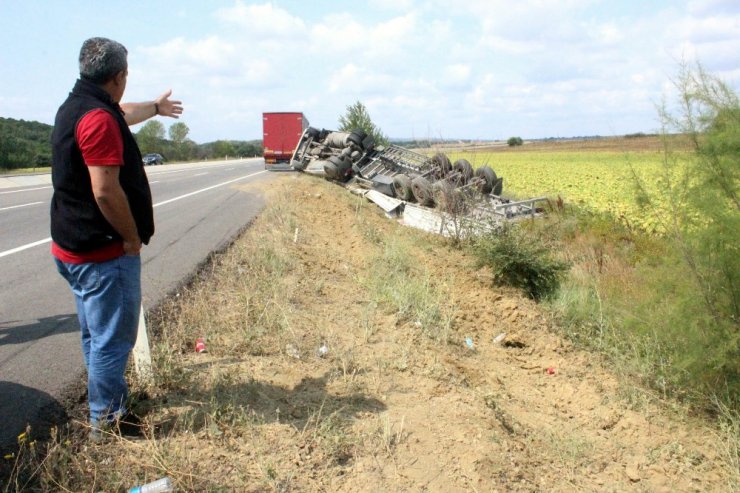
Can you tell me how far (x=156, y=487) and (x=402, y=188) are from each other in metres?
11.8

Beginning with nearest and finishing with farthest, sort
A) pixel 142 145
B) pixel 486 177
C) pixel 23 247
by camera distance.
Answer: pixel 23 247 < pixel 486 177 < pixel 142 145

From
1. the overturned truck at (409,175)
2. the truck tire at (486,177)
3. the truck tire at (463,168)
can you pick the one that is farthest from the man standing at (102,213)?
the truck tire at (486,177)

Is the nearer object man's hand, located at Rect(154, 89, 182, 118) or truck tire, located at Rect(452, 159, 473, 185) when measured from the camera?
man's hand, located at Rect(154, 89, 182, 118)

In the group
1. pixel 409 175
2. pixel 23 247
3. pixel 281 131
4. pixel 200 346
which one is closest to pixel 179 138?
pixel 281 131

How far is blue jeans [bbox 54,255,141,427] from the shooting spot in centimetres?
318

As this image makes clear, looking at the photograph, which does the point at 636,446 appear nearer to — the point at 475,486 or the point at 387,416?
the point at 475,486

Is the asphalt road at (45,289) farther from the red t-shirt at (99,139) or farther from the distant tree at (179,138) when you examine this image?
the distant tree at (179,138)

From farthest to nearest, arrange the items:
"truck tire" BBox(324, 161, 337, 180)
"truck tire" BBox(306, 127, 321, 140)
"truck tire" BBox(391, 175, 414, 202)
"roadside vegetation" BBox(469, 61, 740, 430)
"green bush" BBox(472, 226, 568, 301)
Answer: "truck tire" BBox(306, 127, 321, 140), "truck tire" BBox(324, 161, 337, 180), "truck tire" BBox(391, 175, 414, 202), "green bush" BBox(472, 226, 568, 301), "roadside vegetation" BBox(469, 61, 740, 430)

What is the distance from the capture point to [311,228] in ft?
38.5

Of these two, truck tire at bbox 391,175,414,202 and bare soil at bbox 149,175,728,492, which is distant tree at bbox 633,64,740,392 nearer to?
bare soil at bbox 149,175,728,492

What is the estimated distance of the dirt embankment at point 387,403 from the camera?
3369mm

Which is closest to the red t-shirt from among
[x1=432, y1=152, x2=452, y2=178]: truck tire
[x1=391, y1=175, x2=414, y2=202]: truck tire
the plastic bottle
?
the plastic bottle

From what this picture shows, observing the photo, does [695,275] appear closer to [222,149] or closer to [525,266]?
[525,266]

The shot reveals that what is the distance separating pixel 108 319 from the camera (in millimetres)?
3221
